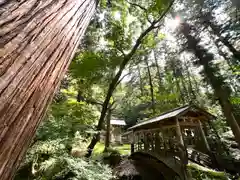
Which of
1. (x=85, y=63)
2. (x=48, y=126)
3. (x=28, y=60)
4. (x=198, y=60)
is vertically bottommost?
(x=28, y=60)

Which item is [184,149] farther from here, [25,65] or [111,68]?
[25,65]

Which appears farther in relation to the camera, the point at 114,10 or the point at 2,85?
the point at 114,10

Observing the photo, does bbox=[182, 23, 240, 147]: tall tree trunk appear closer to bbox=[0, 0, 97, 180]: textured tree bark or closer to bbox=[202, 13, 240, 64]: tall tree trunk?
bbox=[202, 13, 240, 64]: tall tree trunk

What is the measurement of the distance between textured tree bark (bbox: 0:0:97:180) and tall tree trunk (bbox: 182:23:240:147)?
1257cm

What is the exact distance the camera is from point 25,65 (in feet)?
2.33

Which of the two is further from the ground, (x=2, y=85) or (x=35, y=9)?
(x=35, y=9)

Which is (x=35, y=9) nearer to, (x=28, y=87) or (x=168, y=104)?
(x=28, y=87)

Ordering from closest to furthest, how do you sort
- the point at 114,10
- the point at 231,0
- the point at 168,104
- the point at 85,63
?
the point at 85,63 → the point at 114,10 → the point at 231,0 → the point at 168,104

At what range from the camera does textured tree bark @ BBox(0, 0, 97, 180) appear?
605mm

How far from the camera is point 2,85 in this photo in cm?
58

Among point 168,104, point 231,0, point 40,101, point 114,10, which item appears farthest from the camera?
point 168,104

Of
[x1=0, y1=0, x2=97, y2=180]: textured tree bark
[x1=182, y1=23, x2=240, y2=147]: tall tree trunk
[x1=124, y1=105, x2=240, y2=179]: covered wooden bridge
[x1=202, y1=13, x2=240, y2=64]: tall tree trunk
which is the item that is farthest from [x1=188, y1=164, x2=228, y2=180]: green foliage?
[x1=202, y1=13, x2=240, y2=64]: tall tree trunk

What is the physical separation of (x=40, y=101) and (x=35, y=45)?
0.29 m

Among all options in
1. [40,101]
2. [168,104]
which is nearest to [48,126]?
[40,101]
